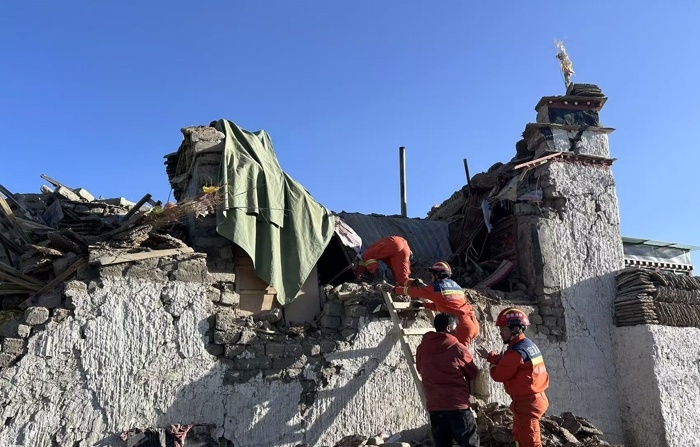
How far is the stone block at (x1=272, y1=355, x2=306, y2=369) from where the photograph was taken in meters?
6.63

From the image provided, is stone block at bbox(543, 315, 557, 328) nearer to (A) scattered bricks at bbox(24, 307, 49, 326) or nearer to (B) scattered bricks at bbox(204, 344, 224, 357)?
(B) scattered bricks at bbox(204, 344, 224, 357)

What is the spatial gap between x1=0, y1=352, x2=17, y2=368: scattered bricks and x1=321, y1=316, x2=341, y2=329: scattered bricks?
3119 millimetres

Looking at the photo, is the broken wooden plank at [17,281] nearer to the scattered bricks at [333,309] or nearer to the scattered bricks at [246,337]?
the scattered bricks at [246,337]

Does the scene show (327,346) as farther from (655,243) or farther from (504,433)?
(655,243)

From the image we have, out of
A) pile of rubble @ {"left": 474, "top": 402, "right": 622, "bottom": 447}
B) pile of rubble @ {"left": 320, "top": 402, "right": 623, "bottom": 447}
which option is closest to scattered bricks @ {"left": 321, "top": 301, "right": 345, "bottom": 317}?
pile of rubble @ {"left": 320, "top": 402, "right": 623, "bottom": 447}

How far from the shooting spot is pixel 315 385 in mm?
6723

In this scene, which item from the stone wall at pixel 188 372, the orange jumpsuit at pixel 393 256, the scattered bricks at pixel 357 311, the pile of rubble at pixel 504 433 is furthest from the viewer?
the orange jumpsuit at pixel 393 256

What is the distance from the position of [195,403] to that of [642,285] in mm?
6170

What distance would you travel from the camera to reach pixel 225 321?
6590 millimetres

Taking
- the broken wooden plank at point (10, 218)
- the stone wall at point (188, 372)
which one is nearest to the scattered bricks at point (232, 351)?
the stone wall at point (188, 372)

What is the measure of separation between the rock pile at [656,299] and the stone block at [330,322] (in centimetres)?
422

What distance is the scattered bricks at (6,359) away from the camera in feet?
18.9

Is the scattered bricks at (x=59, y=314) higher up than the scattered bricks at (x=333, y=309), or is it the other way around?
the scattered bricks at (x=333, y=309)

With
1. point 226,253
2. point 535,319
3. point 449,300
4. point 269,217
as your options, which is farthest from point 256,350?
point 535,319
